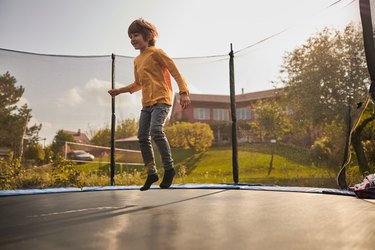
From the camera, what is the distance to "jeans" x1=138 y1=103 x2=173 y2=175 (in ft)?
6.57

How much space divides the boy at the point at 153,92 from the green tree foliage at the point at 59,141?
174cm

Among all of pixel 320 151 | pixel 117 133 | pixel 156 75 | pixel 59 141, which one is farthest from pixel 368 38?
pixel 59 141

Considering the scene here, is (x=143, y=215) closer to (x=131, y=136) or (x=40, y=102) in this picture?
(x=40, y=102)

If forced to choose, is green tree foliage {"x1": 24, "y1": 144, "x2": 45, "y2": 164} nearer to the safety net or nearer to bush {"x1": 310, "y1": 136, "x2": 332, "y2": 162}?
the safety net

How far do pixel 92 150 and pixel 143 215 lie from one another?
9.51 ft

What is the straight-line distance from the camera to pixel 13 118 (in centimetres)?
330

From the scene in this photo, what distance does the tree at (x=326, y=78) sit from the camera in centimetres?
269

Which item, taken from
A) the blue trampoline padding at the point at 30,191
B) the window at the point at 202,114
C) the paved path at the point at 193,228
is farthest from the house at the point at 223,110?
the paved path at the point at 193,228

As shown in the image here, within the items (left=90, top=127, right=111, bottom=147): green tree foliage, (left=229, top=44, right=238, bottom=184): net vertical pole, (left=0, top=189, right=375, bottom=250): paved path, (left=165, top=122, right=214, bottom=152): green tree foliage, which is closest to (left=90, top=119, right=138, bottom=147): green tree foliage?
(left=90, top=127, right=111, bottom=147): green tree foliage

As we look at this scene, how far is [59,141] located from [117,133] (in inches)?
26.4

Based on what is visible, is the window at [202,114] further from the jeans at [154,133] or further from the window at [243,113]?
the jeans at [154,133]

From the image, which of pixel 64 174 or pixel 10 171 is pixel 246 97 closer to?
pixel 64 174

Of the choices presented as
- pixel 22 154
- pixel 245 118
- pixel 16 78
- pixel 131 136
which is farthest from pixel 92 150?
pixel 245 118

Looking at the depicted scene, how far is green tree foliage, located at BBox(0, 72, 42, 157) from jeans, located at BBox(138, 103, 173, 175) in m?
1.77
